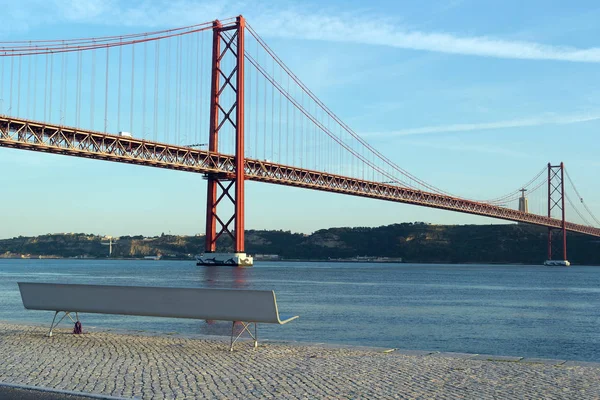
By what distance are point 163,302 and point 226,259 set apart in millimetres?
39264

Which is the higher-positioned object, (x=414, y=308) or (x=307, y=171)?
(x=307, y=171)

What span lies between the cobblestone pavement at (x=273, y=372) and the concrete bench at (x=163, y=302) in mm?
357

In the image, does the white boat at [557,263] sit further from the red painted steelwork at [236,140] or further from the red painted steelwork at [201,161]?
the red painted steelwork at [236,140]

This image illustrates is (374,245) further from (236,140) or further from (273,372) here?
(273,372)

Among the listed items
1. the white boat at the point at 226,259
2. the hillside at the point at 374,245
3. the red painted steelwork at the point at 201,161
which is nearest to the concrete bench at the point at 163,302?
the red painted steelwork at the point at 201,161

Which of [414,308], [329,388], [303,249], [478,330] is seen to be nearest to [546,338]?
[478,330]

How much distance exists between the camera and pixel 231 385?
227 inches

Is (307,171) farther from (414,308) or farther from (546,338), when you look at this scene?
(546,338)

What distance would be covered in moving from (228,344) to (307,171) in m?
42.7

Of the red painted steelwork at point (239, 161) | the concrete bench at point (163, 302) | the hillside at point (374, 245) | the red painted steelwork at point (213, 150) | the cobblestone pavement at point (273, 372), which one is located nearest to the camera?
the cobblestone pavement at point (273, 372)

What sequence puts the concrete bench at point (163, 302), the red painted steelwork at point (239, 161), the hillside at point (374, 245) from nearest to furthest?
the concrete bench at point (163, 302) < the red painted steelwork at point (239, 161) < the hillside at point (374, 245)

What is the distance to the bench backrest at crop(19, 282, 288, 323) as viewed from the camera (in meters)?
7.80

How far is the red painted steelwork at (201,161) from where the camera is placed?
36.5m

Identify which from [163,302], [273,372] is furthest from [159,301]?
[273,372]
